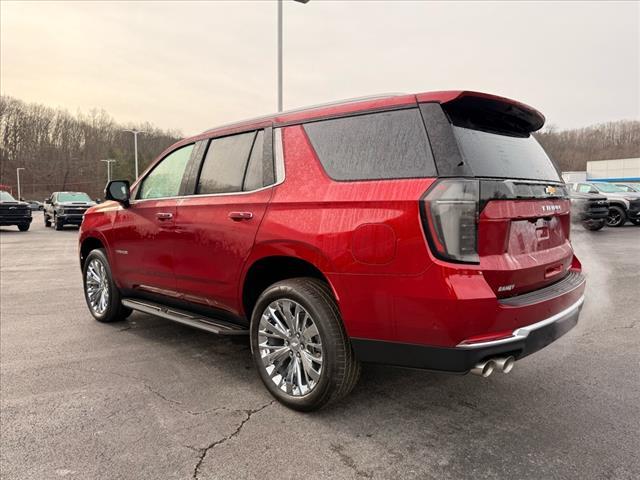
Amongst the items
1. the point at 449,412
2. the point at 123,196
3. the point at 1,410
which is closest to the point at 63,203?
the point at 123,196

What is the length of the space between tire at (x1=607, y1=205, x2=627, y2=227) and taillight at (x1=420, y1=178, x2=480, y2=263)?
60.5 ft

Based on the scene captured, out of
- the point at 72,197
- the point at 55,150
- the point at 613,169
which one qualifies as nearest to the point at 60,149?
the point at 55,150

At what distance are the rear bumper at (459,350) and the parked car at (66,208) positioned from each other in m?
21.4

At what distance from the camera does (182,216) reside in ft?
12.5

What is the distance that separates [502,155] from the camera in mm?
2732

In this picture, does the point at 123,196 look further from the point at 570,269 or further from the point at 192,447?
the point at 570,269

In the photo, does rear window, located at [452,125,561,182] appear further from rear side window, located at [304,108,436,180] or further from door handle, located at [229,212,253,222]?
door handle, located at [229,212,253,222]

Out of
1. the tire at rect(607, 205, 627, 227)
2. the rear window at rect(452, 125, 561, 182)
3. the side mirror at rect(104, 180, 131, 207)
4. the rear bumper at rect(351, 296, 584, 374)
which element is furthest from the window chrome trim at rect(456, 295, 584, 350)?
the tire at rect(607, 205, 627, 227)

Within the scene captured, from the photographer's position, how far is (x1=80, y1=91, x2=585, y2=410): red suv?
93.0 inches

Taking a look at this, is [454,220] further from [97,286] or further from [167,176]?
[97,286]

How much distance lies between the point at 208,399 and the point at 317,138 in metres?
1.85

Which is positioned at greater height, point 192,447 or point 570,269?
point 570,269

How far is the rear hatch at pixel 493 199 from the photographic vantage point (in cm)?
234

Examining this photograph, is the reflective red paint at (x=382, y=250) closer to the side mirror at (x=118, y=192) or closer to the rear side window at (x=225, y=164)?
the rear side window at (x=225, y=164)
